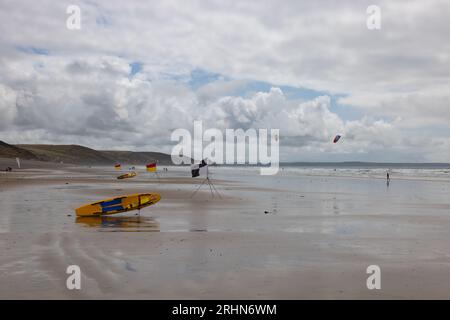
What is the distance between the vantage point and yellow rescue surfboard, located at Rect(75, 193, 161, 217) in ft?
68.1

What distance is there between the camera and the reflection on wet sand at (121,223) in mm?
17688

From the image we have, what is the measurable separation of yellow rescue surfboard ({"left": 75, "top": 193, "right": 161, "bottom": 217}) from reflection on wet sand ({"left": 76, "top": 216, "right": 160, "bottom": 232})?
359 mm

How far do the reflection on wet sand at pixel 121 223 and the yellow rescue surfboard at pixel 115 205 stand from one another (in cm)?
36

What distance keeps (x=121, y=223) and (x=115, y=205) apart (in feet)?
7.21

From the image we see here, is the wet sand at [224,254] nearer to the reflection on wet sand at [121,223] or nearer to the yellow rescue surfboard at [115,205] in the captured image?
the reflection on wet sand at [121,223]

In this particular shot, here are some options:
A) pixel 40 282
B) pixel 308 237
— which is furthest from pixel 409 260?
pixel 40 282

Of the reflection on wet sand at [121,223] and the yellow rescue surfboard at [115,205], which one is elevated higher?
the yellow rescue surfboard at [115,205]

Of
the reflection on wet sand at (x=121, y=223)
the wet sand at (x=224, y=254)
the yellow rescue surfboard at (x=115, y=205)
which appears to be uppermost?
the yellow rescue surfboard at (x=115, y=205)

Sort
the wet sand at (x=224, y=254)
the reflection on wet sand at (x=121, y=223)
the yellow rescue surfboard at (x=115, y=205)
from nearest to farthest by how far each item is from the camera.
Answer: the wet sand at (x=224, y=254) < the reflection on wet sand at (x=121, y=223) < the yellow rescue surfboard at (x=115, y=205)

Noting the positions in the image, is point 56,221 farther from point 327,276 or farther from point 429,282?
point 429,282

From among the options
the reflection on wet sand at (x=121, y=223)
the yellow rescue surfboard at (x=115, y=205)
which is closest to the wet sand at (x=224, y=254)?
the reflection on wet sand at (x=121, y=223)

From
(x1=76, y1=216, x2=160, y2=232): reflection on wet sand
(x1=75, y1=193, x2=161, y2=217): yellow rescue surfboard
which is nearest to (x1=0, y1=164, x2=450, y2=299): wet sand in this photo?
(x1=76, y1=216, x2=160, y2=232): reflection on wet sand
